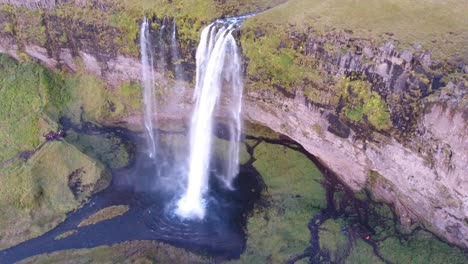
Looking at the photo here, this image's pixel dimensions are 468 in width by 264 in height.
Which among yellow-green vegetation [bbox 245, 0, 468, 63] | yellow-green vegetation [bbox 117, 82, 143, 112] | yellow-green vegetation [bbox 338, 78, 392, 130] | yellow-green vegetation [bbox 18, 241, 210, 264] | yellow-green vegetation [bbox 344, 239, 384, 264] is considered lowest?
yellow-green vegetation [bbox 18, 241, 210, 264]

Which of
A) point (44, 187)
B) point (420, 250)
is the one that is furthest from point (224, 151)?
point (420, 250)

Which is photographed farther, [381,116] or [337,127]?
[337,127]

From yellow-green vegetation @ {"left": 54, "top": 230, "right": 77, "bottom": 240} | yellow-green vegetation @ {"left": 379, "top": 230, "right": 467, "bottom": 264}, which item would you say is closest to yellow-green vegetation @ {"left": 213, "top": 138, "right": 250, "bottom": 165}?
yellow-green vegetation @ {"left": 54, "top": 230, "right": 77, "bottom": 240}

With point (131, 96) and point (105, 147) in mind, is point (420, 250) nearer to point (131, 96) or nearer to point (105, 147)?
point (105, 147)

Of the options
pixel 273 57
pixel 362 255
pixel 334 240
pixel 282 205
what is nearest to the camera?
pixel 362 255

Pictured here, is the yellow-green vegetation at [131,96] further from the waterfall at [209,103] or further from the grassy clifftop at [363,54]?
the grassy clifftop at [363,54]

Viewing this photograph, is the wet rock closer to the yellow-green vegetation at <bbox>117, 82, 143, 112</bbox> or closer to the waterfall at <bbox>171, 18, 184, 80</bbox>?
the waterfall at <bbox>171, 18, 184, 80</bbox>

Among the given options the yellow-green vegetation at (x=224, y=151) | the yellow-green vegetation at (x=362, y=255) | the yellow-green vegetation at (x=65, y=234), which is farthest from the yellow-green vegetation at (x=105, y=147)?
the yellow-green vegetation at (x=362, y=255)
